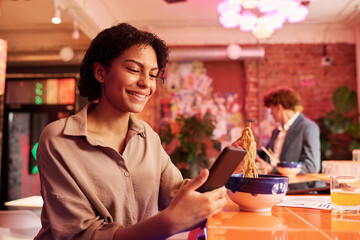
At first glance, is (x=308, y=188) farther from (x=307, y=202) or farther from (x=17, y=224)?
(x=17, y=224)

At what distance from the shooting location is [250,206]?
1.01 metres

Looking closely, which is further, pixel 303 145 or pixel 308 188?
pixel 303 145

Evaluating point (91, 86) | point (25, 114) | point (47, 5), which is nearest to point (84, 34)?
point (47, 5)

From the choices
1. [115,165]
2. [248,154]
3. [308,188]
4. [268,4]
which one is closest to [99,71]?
[115,165]

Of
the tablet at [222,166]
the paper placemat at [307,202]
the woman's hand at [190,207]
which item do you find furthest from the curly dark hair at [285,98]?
the woman's hand at [190,207]

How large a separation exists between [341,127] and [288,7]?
2.77m

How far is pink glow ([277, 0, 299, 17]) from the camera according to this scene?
9.85 ft

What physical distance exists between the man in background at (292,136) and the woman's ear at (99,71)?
183 cm

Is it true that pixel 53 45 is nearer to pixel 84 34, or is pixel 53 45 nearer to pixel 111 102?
pixel 84 34

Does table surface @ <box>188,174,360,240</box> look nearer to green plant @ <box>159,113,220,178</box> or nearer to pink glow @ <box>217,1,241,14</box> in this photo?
pink glow @ <box>217,1,241,14</box>

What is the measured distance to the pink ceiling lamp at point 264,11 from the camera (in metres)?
3.03

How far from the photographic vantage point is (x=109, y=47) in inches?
46.6

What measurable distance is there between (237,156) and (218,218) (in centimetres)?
24

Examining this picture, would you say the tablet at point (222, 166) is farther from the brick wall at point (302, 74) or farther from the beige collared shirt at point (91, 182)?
the brick wall at point (302, 74)
